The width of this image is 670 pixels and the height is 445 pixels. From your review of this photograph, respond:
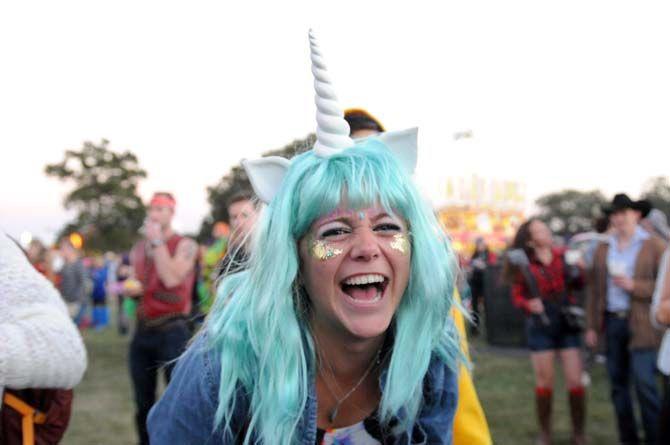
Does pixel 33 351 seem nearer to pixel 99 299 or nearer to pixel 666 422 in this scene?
pixel 666 422

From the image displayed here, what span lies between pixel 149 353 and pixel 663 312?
3.47m

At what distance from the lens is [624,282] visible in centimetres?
530

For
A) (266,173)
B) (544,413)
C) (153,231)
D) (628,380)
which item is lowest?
(544,413)

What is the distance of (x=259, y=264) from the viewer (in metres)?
1.78

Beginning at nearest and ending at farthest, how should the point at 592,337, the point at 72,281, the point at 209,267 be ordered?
the point at 592,337
the point at 209,267
the point at 72,281

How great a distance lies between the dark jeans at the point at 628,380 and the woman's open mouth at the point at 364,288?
3914mm

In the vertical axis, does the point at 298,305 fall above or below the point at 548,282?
above

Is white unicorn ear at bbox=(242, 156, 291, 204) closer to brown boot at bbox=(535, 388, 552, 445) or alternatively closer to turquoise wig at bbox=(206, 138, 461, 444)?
turquoise wig at bbox=(206, 138, 461, 444)

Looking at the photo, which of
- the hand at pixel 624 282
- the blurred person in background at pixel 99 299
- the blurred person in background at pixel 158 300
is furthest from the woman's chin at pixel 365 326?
the blurred person in background at pixel 99 299

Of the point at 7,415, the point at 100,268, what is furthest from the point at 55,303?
the point at 100,268

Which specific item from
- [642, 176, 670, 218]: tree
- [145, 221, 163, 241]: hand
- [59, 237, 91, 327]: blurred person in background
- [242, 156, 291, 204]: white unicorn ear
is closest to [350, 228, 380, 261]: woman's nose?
[242, 156, 291, 204]: white unicorn ear

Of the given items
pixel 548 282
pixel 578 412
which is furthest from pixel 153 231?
pixel 578 412

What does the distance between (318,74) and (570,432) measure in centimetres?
513

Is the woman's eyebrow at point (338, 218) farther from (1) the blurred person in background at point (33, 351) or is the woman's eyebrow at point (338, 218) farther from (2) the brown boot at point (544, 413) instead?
(2) the brown boot at point (544, 413)
